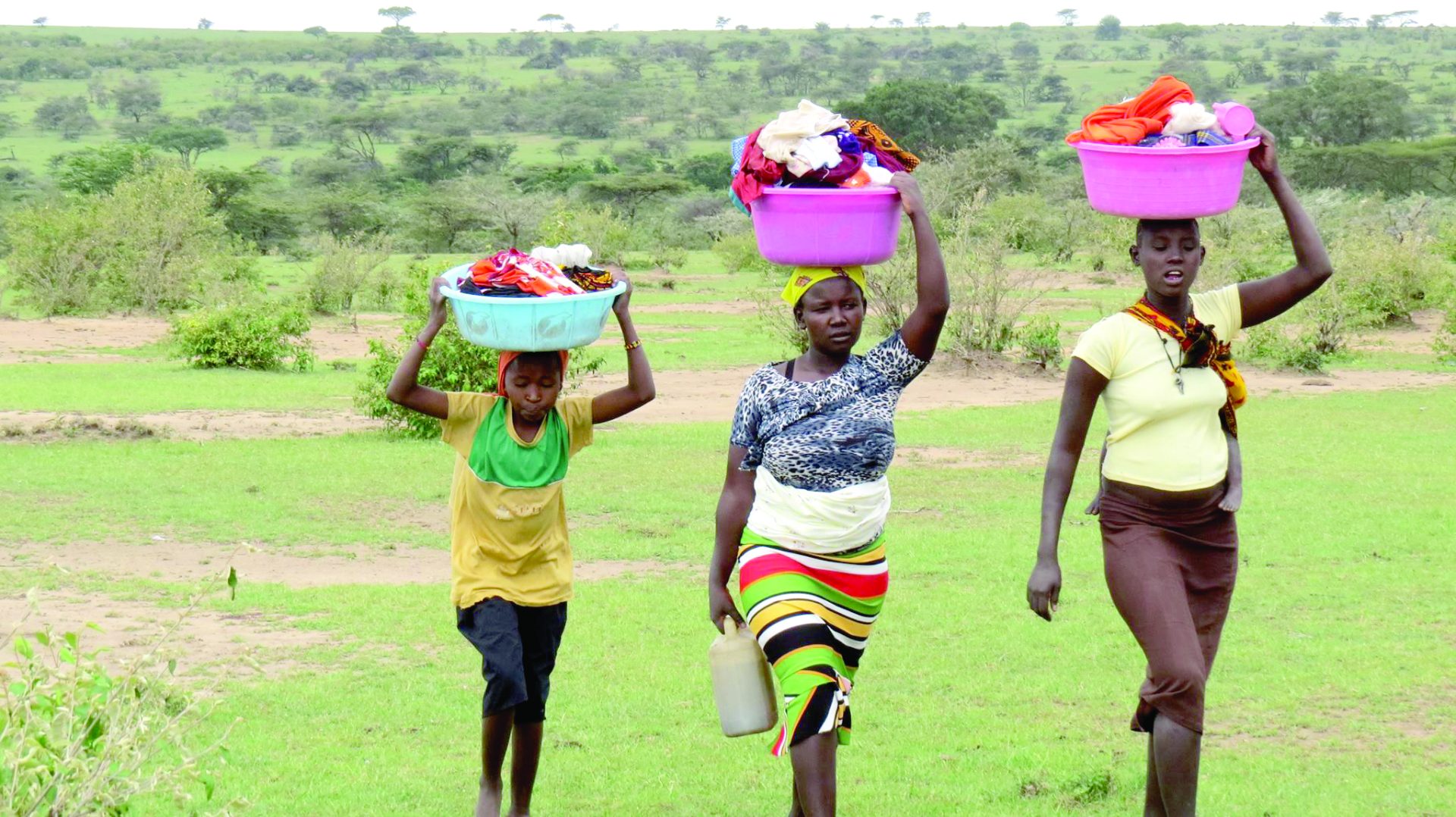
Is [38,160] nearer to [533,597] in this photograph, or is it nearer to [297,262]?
[297,262]

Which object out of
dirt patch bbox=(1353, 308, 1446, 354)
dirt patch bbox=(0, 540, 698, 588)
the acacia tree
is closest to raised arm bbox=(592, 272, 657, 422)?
dirt patch bbox=(0, 540, 698, 588)

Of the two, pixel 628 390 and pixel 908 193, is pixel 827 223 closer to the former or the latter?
pixel 908 193

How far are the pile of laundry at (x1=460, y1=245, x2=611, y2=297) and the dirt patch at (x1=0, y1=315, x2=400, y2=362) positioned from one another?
1576 cm

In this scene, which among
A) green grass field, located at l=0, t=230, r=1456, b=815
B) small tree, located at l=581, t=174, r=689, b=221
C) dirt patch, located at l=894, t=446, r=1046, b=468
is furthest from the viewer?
small tree, located at l=581, t=174, r=689, b=221

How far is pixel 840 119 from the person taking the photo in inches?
164

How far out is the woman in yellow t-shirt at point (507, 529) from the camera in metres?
4.30

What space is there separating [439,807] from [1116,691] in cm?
280

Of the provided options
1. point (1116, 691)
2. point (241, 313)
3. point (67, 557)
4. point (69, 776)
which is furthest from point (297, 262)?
point (69, 776)

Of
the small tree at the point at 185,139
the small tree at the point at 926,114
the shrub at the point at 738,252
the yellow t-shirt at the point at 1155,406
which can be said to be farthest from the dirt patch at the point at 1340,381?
the small tree at the point at 185,139

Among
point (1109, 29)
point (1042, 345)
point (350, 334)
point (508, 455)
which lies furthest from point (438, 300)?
point (1109, 29)

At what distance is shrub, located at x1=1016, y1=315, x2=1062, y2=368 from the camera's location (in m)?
19.2

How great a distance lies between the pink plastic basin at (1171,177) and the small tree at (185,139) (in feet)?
201

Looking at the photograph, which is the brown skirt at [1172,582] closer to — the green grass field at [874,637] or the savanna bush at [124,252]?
the green grass field at [874,637]

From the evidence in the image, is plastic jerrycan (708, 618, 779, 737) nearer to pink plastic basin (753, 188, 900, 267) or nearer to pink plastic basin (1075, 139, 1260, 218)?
pink plastic basin (753, 188, 900, 267)
